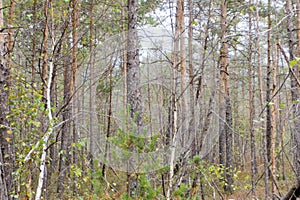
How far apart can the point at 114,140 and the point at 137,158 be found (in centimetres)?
31

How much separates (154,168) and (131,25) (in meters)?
4.10

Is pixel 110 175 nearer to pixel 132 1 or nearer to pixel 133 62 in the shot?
pixel 133 62

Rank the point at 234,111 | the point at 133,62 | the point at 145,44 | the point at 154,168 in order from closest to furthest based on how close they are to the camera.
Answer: the point at 154,168 < the point at 145,44 < the point at 133,62 < the point at 234,111

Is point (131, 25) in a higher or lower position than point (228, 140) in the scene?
higher

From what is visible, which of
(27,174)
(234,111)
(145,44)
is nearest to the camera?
(27,174)

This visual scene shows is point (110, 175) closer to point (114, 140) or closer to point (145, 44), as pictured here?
point (145, 44)

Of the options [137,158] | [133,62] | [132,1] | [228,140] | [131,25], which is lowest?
[228,140]

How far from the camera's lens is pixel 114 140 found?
3.33m

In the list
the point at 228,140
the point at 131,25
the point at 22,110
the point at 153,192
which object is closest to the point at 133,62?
the point at 131,25

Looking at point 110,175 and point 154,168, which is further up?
point 154,168

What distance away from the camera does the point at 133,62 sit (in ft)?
21.7

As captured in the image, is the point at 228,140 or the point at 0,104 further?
the point at 228,140

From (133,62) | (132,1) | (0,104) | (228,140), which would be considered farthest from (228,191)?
(0,104)

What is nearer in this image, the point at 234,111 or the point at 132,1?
the point at 132,1
